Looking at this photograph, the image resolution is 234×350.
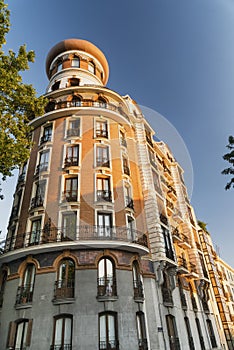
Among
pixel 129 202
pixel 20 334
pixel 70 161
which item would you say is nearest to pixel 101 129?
pixel 70 161

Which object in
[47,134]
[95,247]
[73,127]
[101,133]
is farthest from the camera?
[47,134]

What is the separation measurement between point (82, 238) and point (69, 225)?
6.27 ft

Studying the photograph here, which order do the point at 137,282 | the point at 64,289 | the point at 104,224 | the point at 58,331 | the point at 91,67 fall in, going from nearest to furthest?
1. the point at 58,331
2. the point at 64,289
3. the point at 137,282
4. the point at 104,224
5. the point at 91,67

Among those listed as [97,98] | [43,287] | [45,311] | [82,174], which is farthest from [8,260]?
[97,98]

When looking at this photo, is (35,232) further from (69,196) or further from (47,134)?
(47,134)

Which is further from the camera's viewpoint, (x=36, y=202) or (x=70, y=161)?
(x=70, y=161)

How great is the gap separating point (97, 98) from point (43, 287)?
18.5 metres

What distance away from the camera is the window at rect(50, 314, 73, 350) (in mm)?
13195

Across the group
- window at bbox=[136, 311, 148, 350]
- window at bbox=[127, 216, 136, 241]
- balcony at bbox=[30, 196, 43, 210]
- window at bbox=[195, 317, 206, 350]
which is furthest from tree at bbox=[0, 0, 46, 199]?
window at bbox=[195, 317, 206, 350]

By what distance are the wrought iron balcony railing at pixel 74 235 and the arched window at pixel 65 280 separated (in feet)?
4.92

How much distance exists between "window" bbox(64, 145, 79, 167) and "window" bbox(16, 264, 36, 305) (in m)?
8.23

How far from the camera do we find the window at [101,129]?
22736 millimetres

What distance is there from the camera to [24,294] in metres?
15.2

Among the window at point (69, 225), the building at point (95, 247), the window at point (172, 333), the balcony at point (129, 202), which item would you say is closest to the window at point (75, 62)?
the building at point (95, 247)
